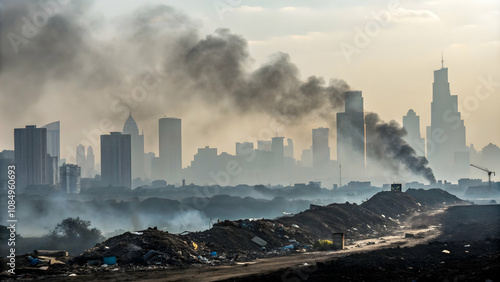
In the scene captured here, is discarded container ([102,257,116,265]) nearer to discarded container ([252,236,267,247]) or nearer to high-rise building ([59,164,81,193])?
discarded container ([252,236,267,247])

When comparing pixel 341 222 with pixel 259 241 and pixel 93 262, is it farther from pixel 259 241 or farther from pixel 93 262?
pixel 93 262

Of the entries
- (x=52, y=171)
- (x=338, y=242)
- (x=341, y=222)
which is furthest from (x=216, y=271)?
(x=52, y=171)

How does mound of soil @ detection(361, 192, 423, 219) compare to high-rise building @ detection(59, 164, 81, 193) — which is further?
high-rise building @ detection(59, 164, 81, 193)

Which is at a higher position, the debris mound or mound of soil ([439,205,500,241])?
the debris mound

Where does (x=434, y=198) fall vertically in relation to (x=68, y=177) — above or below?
below

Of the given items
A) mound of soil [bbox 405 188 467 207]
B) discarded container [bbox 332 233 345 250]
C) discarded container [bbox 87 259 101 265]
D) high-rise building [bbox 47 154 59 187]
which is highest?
high-rise building [bbox 47 154 59 187]

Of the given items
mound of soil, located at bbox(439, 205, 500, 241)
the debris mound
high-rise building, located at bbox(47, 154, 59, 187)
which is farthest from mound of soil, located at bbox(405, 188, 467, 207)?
high-rise building, located at bbox(47, 154, 59, 187)

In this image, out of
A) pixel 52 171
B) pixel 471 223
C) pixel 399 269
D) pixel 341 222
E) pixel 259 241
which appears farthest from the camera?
pixel 52 171

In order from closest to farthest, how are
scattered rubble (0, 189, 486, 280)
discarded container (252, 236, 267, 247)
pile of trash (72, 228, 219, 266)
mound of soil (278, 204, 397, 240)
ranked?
scattered rubble (0, 189, 486, 280) < pile of trash (72, 228, 219, 266) < discarded container (252, 236, 267, 247) < mound of soil (278, 204, 397, 240)

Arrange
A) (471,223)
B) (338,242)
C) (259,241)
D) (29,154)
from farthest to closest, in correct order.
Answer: (29,154) → (471,223) → (259,241) → (338,242)

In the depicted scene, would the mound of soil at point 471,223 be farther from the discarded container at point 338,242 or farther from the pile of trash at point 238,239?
the discarded container at point 338,242
